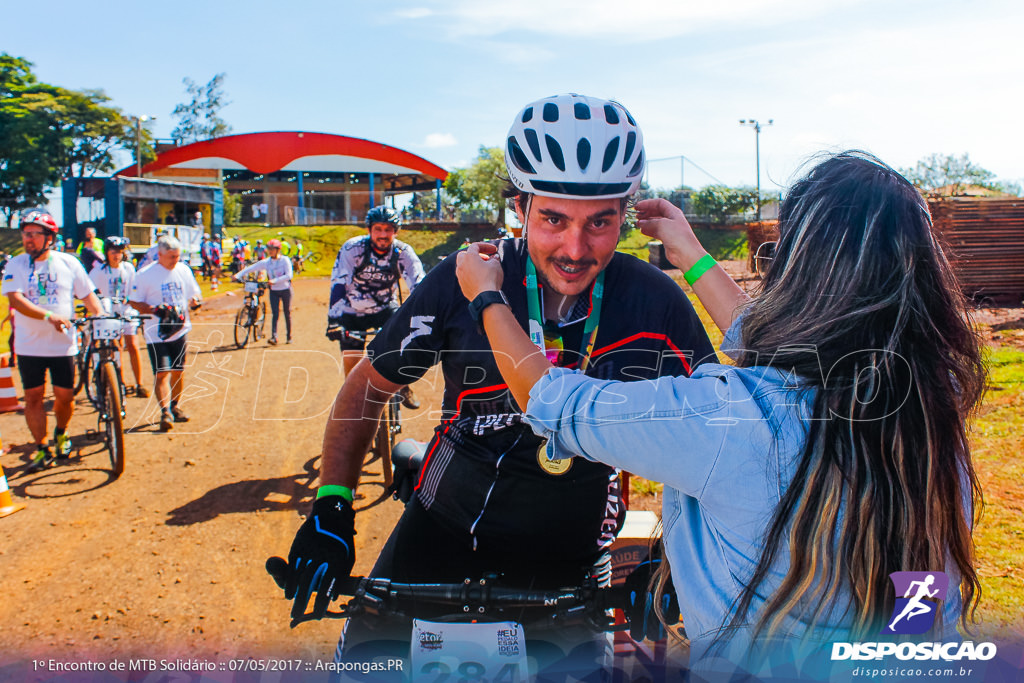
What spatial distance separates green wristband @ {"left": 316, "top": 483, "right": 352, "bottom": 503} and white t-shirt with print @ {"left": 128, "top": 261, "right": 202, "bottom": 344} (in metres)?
7.77

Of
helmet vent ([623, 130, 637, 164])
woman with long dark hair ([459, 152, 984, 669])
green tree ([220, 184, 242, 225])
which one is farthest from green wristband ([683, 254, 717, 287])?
green tree ([220, 184, 242, 225])

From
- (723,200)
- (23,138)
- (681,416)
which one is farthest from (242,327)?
(23,138)

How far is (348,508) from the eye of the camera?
239 centimetres

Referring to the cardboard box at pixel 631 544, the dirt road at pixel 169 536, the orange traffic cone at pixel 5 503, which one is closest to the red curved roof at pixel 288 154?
the dirt road at pixel 169 536

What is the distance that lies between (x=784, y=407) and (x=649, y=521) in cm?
335

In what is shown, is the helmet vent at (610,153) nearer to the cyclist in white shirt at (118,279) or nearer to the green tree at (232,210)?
the cyclist in white shirt at (118,279)

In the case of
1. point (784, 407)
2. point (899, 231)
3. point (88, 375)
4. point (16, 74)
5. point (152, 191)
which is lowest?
point (88, 375)

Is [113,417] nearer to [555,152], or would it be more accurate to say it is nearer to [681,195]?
[555,152]

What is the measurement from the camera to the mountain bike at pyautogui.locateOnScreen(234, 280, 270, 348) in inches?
634

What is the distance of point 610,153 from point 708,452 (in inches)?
56.3

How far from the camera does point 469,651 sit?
6.42ft

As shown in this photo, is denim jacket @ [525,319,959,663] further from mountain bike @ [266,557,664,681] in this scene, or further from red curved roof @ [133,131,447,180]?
red curved roof @ [133,131,447,180]

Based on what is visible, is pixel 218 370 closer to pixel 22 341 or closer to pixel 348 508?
pixel 22 341

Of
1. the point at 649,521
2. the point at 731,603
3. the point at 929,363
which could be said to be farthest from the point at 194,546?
the point at 929,363
